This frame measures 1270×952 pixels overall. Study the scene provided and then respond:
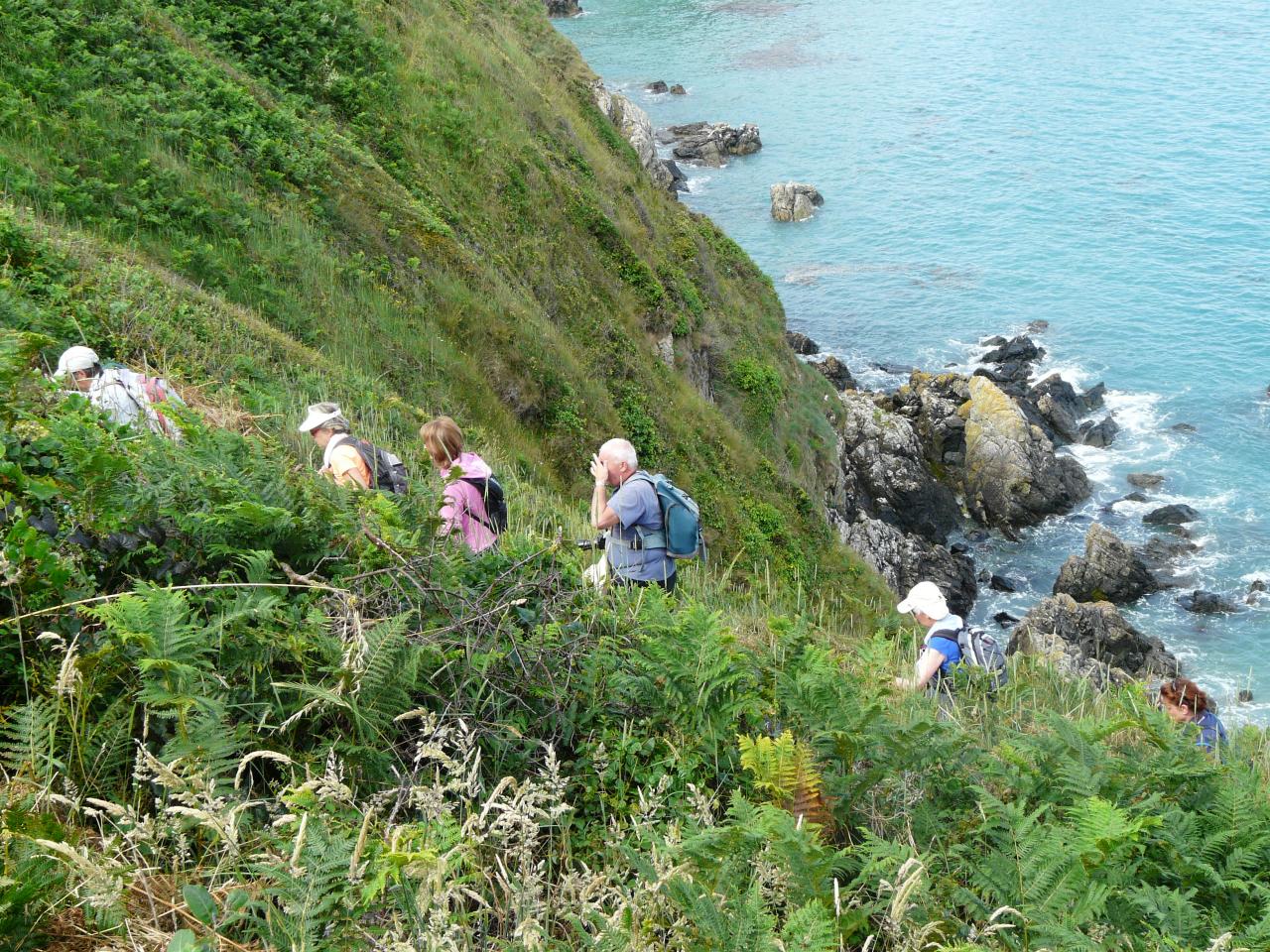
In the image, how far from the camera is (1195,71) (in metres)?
68.1

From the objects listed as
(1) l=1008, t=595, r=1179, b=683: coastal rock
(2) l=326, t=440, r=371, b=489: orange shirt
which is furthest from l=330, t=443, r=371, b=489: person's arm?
(1) l=1008, t=595, r=1179, b=683: coastal rock

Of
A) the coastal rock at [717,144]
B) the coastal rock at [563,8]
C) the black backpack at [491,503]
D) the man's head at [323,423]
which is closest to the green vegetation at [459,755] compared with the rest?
the man's head at [323,423]

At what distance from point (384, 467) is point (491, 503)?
Answer: 88 cm

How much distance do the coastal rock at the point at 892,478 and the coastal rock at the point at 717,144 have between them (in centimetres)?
3417

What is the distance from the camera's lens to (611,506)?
7527 mm

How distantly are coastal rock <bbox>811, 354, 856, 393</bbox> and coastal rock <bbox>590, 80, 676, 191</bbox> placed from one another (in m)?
9.78

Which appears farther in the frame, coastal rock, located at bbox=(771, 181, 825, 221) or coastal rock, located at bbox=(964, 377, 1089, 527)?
coastal rock, located at bbox=(771, 181, 825, 221)

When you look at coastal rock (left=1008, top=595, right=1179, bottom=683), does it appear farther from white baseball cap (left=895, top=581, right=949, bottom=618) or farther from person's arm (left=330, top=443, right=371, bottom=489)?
person's arm (left=330, top=443, right=371, bottom=489)

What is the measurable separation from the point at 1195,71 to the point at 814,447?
59.3m

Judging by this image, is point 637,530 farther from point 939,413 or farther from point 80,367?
point 939,413

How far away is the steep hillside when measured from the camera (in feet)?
34.7

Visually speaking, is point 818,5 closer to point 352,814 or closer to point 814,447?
point 814,447

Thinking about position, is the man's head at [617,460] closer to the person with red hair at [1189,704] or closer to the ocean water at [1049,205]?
the person with red hair at [1189,704]

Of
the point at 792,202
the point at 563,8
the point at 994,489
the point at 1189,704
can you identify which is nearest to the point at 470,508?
the point at 1189,704
